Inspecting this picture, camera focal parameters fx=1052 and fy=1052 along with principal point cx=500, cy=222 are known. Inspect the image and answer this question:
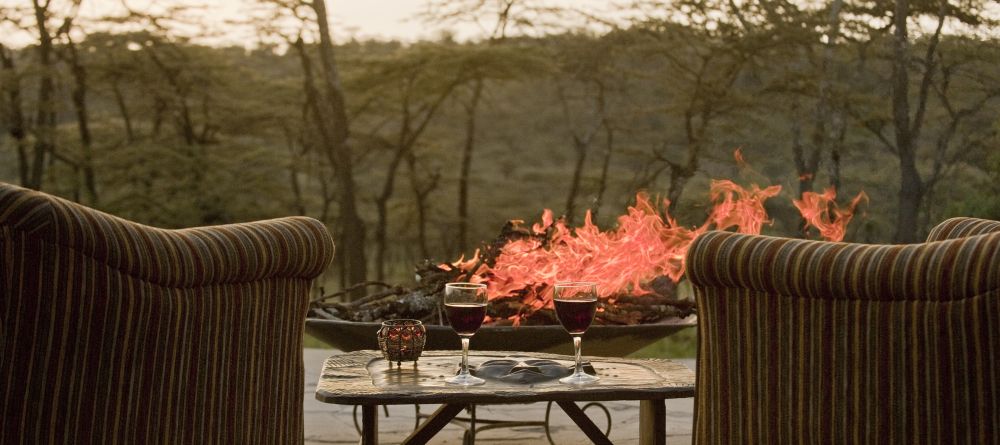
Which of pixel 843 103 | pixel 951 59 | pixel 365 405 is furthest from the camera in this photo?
pixel 843 103

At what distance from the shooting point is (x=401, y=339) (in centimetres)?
209

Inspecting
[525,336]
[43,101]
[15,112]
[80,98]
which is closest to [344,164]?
[80,98]

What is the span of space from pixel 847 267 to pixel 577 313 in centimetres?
51

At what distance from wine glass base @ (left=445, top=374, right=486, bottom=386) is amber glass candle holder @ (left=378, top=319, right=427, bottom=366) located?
190 millimetres

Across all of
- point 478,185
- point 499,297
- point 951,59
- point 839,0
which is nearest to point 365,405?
point 499,297

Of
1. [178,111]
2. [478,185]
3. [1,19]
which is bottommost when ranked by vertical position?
[478,185]

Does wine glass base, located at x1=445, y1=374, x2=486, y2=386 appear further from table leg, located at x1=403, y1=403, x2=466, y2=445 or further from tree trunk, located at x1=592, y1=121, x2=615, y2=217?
tree trunk, located at x1=592, y1=121, x2=615, y2=217

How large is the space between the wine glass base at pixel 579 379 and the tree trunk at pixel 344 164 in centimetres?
678

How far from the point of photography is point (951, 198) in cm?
715

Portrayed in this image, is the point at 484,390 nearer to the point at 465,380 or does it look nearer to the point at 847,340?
the point at 465,380

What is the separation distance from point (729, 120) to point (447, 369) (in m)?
6.88

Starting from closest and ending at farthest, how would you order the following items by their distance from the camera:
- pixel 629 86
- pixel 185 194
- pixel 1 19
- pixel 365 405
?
pixel 365 405 → pixel 629 86 → pixel 1 19 → pixel 185 194

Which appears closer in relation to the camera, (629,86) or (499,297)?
(499,297)

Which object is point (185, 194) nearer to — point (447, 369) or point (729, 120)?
point (729, 120)
